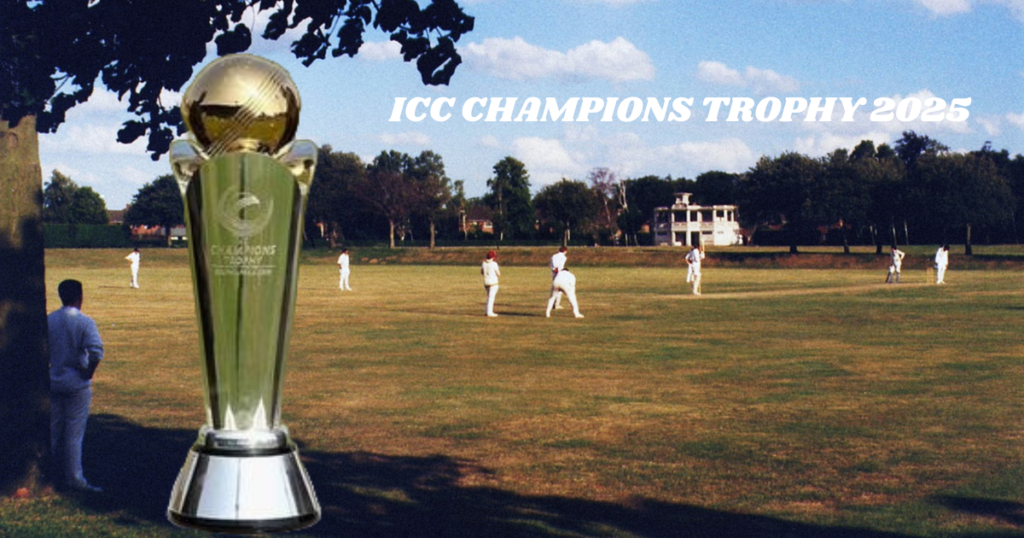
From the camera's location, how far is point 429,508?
1021 cm

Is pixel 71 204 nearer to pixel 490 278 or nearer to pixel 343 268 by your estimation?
pixel 343 268

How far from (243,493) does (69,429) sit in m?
9.80

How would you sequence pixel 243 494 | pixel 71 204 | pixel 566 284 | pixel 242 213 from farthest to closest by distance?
pixel 71 204 → pixel 566 284 → pixel 243 494 → pixel 242 213

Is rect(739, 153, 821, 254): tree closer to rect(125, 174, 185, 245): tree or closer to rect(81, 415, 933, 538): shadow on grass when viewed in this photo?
rect(125, 174, 185, 245): tree

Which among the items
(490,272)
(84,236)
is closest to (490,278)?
(490,272)

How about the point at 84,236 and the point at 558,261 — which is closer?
the point at 558,261

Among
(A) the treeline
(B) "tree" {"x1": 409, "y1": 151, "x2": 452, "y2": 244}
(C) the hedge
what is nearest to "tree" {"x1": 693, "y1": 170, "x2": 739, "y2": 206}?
(A) the treeline

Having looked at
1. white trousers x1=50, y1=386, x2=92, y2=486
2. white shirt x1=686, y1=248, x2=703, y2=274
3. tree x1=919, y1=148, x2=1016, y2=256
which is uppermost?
tree x1=919, y1=148, x2=1016, y2=256

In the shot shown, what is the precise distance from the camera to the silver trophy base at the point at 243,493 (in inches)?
64.5

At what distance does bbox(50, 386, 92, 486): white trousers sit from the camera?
1052cm

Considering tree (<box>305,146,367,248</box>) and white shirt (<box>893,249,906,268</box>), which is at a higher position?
tree (<box>305,146,367,248</box>)

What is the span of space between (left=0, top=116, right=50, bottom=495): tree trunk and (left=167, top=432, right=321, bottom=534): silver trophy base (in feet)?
27.8

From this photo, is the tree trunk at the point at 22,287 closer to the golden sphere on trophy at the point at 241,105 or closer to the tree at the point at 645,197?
the golden sphere on trophy at the point at 241,105

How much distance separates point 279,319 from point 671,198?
15767 centimetres
